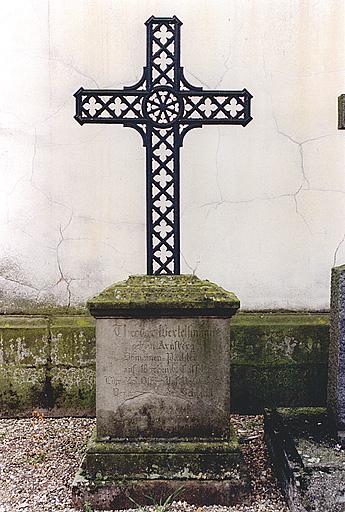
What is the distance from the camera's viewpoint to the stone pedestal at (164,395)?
10.8ft

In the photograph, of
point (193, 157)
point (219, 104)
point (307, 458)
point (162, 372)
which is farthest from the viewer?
point (193, 157)

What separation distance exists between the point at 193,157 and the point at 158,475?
7.81ft

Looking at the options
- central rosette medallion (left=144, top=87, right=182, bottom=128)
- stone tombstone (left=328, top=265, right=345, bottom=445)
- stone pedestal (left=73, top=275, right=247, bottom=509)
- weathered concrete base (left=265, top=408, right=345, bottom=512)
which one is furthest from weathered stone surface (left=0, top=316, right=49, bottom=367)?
stone tombstone (left=328, top=265, right=345, bottom=445)

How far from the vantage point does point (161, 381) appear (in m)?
3.40

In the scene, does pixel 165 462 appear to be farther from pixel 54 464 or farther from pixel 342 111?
pixel 342 111

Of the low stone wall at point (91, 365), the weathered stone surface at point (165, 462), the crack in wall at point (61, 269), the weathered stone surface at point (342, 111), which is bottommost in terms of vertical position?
the weathered stone surface at point (165, 462)

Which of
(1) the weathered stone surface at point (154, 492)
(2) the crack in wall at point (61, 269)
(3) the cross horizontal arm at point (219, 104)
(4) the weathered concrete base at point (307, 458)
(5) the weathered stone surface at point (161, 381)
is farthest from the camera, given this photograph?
(2) the crack in wall at point (61, 269)

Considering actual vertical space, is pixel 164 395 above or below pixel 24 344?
below

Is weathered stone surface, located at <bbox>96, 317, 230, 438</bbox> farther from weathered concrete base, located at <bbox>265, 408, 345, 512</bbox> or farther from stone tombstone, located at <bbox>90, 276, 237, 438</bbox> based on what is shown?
weathered concrete base, located at <bbox>265, 408, 345, 512</bbox>

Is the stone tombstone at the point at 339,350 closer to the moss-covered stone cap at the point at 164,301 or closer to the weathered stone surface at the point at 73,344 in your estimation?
the moss-covered stone cap at the point at 164,301

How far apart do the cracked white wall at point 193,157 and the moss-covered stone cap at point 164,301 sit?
138 centimetres

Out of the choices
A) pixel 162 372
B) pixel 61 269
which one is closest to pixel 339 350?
pixel 162 372

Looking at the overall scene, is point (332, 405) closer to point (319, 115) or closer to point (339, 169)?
point (339, 169)

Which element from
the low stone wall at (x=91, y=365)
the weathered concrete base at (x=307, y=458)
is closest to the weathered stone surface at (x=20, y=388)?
the low stone wall at (x=91, y=365)
